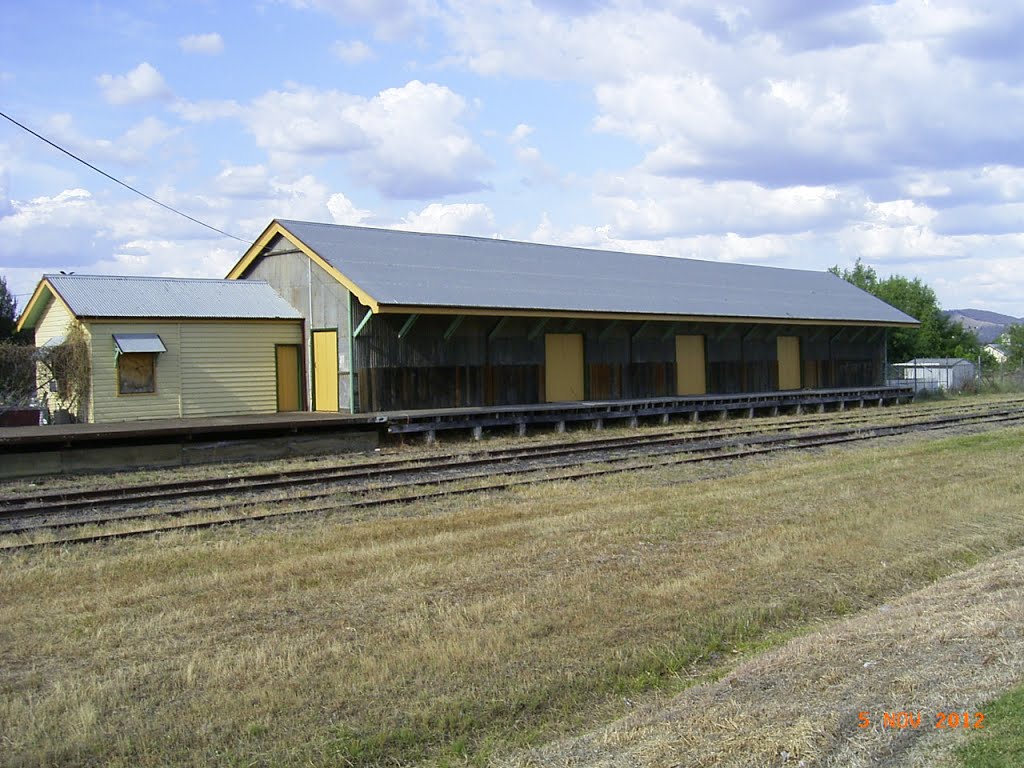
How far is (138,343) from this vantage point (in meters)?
22.2

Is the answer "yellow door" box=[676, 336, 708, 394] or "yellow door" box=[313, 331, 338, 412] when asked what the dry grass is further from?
"yellow door" box=[676, 336, 708, 394]

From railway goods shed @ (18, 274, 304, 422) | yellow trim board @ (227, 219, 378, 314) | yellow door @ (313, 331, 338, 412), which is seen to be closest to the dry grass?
yellow trim board @ (227, 219, 378, 314)

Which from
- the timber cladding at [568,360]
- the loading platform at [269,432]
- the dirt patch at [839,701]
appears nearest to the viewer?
the dirt patch at [839,701]

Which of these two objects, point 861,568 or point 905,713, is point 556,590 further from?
point 905,713

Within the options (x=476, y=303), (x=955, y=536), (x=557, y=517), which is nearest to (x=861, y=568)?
(x=955, y=536)

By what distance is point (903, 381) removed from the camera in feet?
151

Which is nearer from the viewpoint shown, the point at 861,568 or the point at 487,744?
the point at 487,744

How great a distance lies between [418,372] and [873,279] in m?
52.5

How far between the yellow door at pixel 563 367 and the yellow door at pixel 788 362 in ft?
32.2

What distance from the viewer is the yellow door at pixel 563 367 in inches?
1059

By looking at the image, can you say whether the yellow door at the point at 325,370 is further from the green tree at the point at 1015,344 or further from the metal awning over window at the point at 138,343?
the green tree at the point at 1015,344

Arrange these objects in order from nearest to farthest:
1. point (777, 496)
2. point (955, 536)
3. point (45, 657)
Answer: point (45, 657)
point (955, 536)
point (777, 496)
